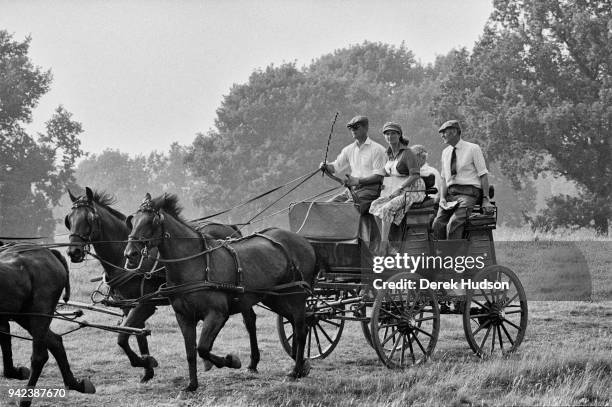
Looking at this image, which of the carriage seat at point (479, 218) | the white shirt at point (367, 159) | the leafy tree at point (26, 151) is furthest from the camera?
the leafy tree at point (26, 151)

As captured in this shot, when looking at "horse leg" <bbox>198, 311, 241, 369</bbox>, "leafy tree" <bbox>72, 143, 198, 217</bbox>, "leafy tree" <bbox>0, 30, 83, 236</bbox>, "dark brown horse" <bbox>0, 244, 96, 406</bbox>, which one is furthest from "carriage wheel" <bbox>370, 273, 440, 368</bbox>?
"leafy tree" <bbox>72, 143, 198, 217</bbox>

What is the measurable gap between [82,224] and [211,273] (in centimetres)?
172

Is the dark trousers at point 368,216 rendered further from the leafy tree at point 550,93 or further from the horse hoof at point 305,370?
the leafy tree at point 550,93

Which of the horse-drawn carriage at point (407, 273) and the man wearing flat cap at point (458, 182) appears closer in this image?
the horse-drawn carriage at point (407, 273)

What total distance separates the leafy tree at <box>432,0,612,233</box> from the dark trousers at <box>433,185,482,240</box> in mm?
21361

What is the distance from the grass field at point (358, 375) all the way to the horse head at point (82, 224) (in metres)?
1.44

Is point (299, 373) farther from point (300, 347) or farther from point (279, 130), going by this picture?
point (279, 130)

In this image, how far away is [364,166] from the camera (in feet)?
34.4

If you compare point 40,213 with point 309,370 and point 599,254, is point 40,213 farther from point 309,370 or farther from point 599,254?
point 309,370

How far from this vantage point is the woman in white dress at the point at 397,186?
998 cm

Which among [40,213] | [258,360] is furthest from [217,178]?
[258,360]

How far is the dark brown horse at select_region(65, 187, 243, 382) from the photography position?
30.8 ft

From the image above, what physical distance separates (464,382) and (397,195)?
2.50 metres

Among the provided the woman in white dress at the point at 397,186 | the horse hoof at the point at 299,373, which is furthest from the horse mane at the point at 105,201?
the woman in white dress at the point at 397,186
